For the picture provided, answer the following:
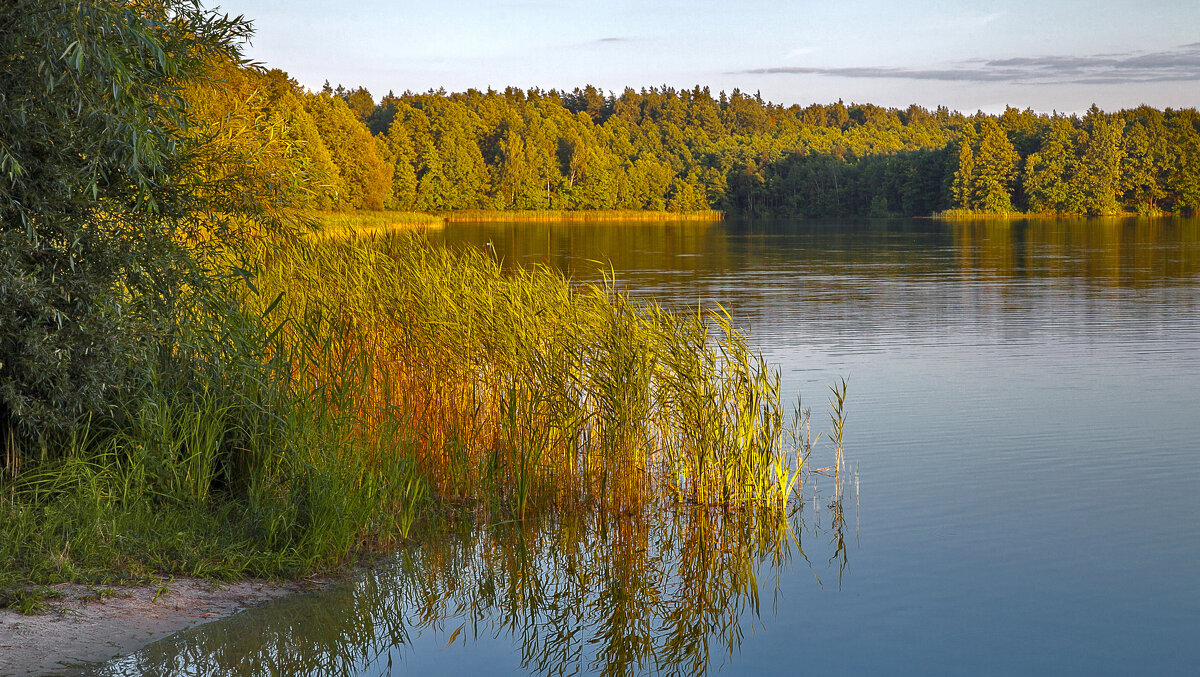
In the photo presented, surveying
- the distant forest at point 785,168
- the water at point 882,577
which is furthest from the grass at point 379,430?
→ the distant forest at point 785,168

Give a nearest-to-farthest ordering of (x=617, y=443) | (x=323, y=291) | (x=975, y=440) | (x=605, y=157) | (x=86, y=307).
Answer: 1. (x=86, y=307)
2. (x=617, y=443)
3. (x=323, y=291)
4. (x=975, y=440)
5. (x=605, y=157)

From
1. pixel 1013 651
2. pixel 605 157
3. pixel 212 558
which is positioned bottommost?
pixel 1013 651

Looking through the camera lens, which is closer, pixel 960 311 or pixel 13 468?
pixel 13 468

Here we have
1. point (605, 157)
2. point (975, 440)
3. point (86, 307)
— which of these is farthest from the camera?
point (605, 157)

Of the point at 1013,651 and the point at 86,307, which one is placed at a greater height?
the point at 86,307

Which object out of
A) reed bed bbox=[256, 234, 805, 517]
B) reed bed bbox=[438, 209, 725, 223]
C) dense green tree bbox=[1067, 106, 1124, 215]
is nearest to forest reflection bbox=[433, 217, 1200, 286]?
reed bed bbox=[256, 234, 805, 517]

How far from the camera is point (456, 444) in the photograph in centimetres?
1003

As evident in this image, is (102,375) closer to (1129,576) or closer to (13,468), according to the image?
(13,468)

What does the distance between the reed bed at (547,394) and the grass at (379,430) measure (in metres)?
0.02

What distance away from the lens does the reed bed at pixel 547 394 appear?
9.88 metres

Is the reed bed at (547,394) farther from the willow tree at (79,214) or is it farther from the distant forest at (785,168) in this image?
the distant forest at (785,168)

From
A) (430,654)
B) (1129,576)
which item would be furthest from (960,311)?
(430,654)

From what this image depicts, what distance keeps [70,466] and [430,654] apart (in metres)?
3.16

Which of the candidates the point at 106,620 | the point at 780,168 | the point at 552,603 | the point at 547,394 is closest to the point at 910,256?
the point at 547,394
